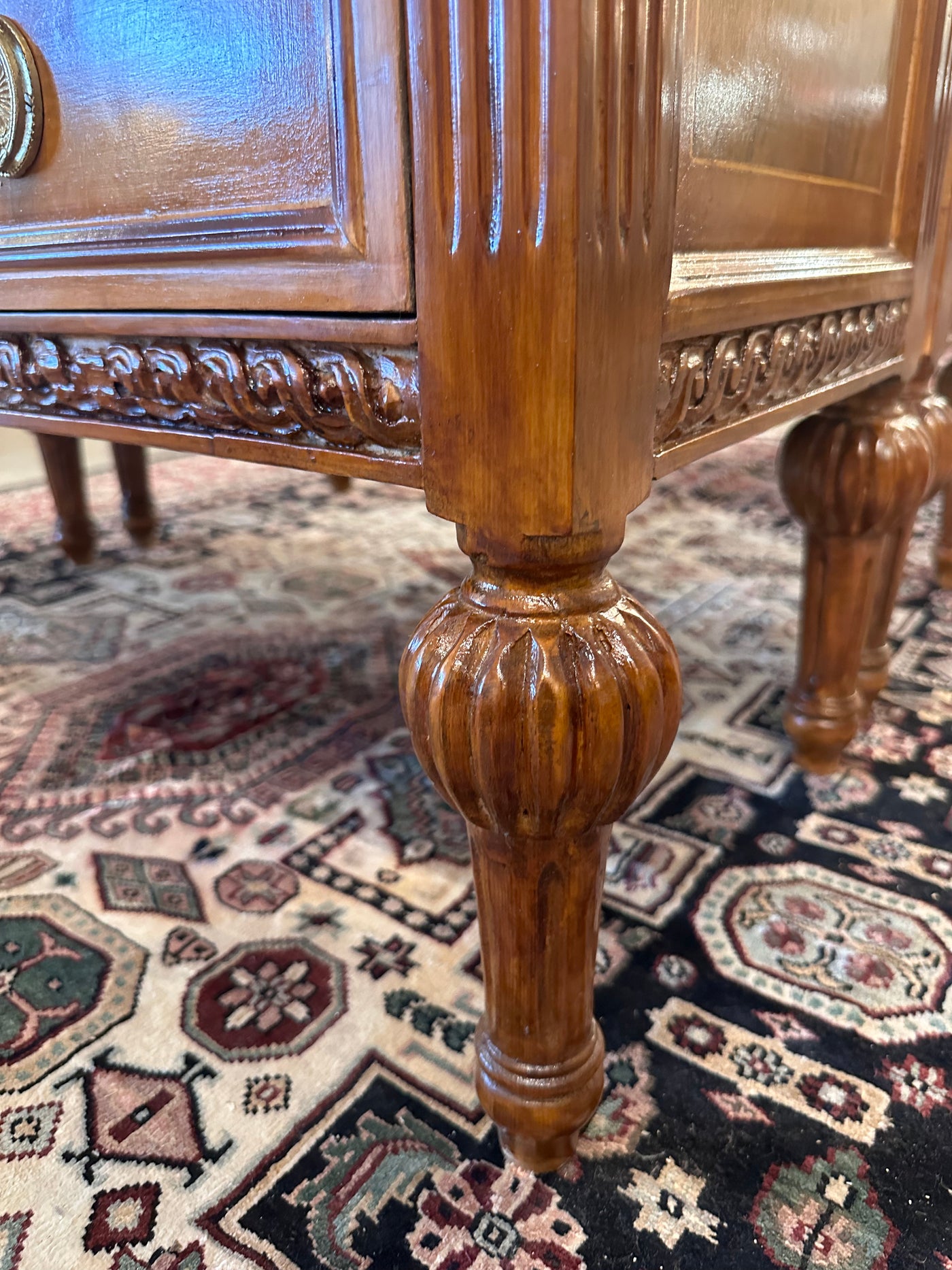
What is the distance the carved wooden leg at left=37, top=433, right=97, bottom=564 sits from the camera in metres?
1.40

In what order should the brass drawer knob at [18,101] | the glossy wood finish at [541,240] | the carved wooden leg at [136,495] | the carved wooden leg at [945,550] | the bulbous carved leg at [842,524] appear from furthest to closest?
the carved wooden leg at [136,495] < the carved wooden leg at [945,550] < the bulbous carved leg at [842,524] < the brass drawer knob at [18,101] < the glossy wood finish at [541,240]

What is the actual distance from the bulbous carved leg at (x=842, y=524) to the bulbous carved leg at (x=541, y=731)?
427 mm

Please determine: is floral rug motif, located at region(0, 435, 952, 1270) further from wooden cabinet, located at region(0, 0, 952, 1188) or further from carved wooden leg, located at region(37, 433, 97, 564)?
carved wooden leg, located at region(37, 433, 97, 564)

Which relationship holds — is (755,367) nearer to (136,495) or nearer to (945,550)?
(945,550)

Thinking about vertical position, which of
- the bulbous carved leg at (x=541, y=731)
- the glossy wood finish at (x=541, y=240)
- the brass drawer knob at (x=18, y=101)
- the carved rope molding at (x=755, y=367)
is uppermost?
the brass drawer knob at (x=18, y=101)

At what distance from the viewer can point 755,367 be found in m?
0.43

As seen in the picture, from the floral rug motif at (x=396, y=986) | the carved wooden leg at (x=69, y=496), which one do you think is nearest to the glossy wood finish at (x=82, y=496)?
the carved wooden leg at (x=69, y=496)

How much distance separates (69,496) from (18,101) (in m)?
1.11

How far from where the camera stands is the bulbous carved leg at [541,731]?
0.34m

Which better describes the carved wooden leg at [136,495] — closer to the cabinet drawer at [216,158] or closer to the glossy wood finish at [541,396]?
the cabinet drawer at [216,158]

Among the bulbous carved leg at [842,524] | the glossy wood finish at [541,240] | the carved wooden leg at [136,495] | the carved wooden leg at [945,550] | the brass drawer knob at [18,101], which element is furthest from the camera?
the carved wooden leg at [136,495]

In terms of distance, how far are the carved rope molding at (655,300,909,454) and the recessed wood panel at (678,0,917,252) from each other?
4 cm

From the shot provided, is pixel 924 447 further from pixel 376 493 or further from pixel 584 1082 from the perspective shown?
pixel 376 493

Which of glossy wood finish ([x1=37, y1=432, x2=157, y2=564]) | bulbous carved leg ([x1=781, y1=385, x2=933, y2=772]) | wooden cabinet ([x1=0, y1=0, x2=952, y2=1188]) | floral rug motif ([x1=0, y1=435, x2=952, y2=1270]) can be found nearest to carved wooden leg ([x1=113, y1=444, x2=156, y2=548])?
glossy wood finish ([x1=37, y1=432, x2=157, y2=564])
